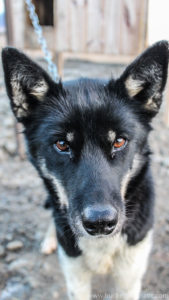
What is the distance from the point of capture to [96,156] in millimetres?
2035

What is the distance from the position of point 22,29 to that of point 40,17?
4.29 feet

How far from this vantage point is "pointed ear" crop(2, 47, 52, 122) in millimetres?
2055

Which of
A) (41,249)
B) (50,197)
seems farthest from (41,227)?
(50,197)

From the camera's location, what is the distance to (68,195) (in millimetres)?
2090

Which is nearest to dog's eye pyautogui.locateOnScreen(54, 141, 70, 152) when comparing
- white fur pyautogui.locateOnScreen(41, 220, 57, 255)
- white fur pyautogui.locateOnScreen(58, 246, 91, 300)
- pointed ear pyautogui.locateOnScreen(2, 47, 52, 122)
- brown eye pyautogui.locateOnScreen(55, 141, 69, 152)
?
brown eye pyautogui.locateOnScreen(55, 141, 69, 152)

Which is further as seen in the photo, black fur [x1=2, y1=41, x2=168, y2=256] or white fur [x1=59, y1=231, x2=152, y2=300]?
white fur [x1=59, y1=231, x2=152, y2=300]

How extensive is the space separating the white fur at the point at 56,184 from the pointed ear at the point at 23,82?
0.39 meters

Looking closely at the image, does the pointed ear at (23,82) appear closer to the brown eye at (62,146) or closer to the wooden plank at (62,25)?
the brown eye at (62,146)

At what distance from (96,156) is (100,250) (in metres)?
0.83

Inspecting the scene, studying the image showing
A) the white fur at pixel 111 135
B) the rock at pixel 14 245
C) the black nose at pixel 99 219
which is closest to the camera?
the black nose at pixel 99 219

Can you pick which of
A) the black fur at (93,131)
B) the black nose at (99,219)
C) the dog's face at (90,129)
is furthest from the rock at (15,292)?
the black nose at (99,219)

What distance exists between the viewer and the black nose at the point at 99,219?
1752 mm

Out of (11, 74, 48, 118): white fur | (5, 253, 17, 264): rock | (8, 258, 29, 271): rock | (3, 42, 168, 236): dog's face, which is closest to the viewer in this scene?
(3, 42, 168, 236): dog's face

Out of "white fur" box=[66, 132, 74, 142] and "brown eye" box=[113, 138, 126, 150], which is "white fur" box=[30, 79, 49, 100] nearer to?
Result: "white fur" box=[66, 132, 74, 142]
